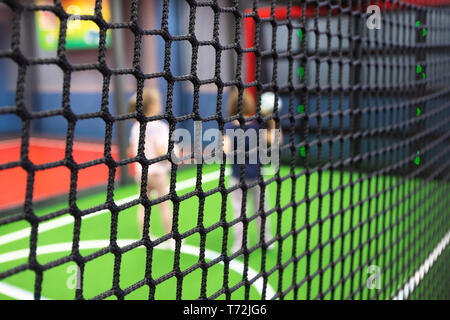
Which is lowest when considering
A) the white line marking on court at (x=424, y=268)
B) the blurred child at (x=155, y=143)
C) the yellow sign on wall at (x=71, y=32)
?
the white line marking on court at (x=424, y=268)

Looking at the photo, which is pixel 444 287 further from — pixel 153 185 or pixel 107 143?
pixel 107 143

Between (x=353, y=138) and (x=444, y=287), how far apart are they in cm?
112

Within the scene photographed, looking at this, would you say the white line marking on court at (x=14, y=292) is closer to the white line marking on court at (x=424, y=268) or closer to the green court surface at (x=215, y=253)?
the green court surface at (x=215, y=253)

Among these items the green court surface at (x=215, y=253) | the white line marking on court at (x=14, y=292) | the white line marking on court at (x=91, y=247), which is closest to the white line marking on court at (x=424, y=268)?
the green court surface at (x=215, y=253)

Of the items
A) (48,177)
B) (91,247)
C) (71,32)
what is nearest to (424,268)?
(91,247)

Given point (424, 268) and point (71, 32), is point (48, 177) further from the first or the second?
point (424, 268)

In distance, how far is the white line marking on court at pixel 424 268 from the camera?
1824mm

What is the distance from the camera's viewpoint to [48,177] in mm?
4297

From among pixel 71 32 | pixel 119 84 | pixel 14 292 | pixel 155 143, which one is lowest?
pixel 14 292

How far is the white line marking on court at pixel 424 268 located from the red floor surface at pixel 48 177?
Answer: 2373mm

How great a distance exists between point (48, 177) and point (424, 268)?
3255 millimetres

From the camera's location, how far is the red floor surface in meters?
3.72

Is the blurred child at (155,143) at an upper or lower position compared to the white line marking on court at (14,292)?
upper
